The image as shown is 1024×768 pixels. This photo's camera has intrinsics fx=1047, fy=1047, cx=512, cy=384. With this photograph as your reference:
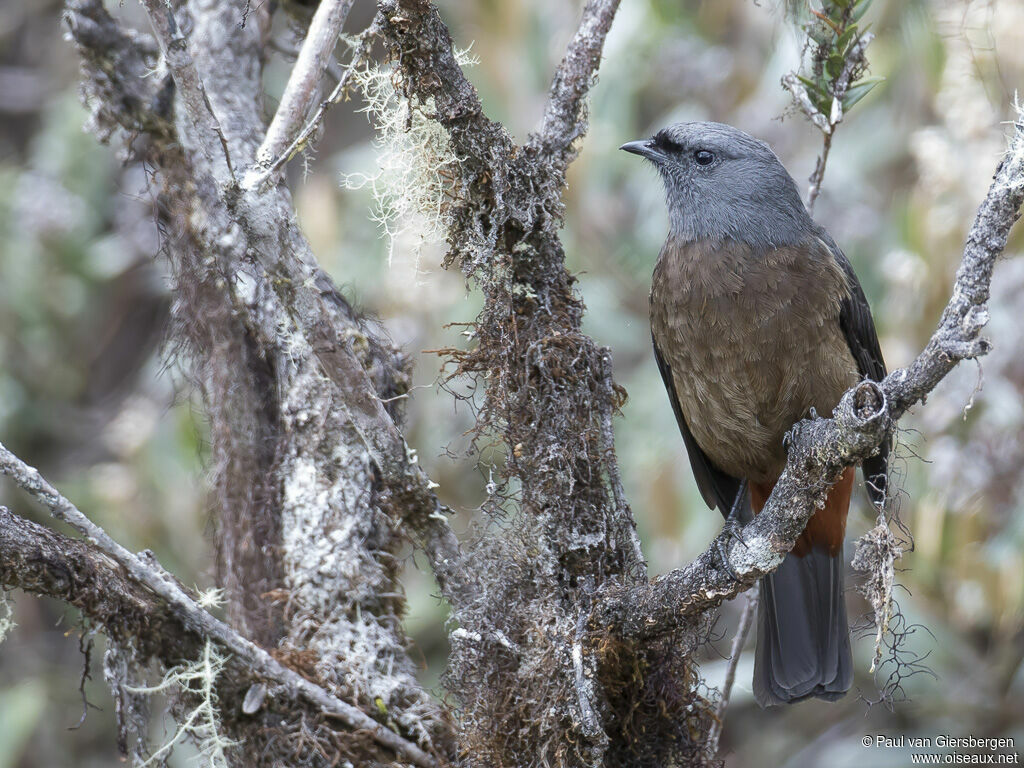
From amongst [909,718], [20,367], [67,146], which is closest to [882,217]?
[909,718]

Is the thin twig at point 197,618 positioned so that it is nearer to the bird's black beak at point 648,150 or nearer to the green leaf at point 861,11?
the bird's black beak at point 648,150

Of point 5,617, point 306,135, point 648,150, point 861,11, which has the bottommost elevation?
point 5,617

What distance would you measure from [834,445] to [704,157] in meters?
1.61

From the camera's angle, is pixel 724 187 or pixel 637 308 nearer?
pixel 724 187

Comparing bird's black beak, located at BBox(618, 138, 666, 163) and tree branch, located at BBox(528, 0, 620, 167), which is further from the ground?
bird's black beak, located at BBox(618, 138, 666, 163)

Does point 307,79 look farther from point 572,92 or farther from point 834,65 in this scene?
point 834,65

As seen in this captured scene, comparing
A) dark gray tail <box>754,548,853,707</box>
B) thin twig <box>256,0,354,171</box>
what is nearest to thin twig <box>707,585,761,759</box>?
dark gray tail <box>754,548,853,707</box>

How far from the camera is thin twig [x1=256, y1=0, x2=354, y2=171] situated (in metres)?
2.65

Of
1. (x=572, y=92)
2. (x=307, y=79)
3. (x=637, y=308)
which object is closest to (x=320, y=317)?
(x=307, y=79)

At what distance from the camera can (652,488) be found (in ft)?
15.9

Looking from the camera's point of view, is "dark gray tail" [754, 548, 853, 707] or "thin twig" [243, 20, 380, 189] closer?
"thin twig" [243, 20, 380, 189]

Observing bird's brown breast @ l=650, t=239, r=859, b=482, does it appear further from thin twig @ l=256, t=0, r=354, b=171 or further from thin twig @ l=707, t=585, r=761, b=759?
thin twig @ l=256, t=0, r=354, b=171

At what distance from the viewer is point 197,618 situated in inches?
101

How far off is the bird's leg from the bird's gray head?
865 mm
